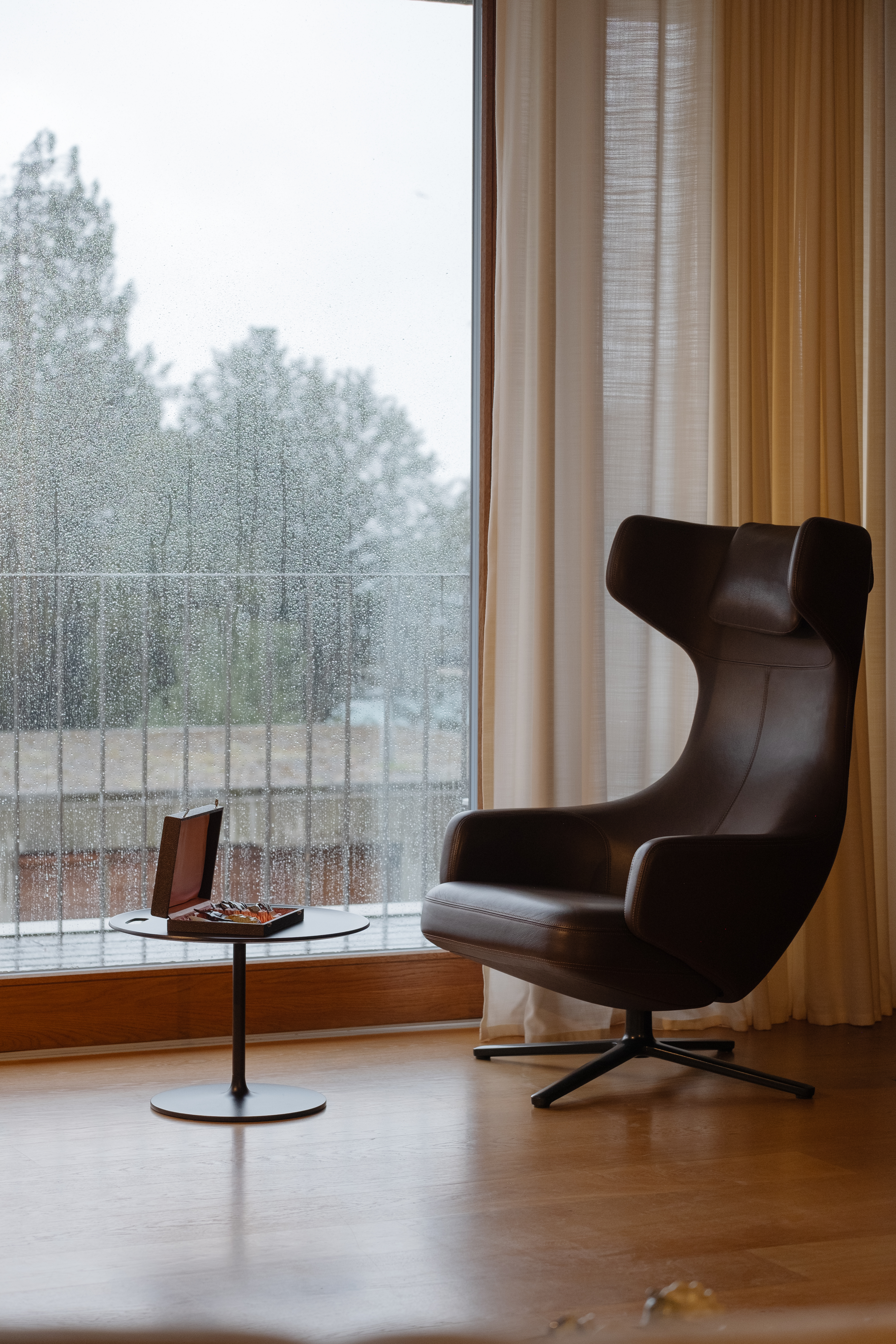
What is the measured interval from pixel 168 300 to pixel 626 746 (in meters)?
1.61

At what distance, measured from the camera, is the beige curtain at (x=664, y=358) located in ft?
11.1

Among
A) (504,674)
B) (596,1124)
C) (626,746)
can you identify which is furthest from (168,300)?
(596,1124)

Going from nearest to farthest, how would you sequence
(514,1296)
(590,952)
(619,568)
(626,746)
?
(514,1296) < (590,952) < (619,568) < (626,746)

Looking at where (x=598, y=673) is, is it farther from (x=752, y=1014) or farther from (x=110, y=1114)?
(x=110, y=1114)

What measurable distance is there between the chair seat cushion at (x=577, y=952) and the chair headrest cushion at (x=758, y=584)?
0.78 metres

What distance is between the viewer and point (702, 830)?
314 centimetres

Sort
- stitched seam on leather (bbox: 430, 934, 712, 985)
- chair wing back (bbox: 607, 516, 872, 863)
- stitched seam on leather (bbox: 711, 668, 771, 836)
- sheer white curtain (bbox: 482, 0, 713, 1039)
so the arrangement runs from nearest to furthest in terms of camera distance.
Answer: stitched seam on leather (bbox: 430, 934, 712, 985)
chair wing back (bbox: 607, 516, 872, 863)
stitched seam on leather (bbox: 711, 668, 771, 836)
sheer white curtain (bbox: 482, 0, 713, 1039)

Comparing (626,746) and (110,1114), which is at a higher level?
(626,746)

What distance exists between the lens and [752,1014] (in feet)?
11.4

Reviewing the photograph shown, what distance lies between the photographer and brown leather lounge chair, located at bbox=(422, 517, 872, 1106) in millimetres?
2639

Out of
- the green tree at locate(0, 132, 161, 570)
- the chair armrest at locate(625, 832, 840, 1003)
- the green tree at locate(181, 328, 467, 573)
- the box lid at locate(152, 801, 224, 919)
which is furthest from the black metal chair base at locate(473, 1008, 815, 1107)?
the green tree at locate(0, 132, 161, 570)

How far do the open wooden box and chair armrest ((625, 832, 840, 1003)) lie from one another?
72cm

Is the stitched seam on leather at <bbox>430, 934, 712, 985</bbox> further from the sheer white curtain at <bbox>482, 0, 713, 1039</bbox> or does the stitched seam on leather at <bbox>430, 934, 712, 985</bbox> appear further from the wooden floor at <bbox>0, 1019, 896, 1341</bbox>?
the sheer white curtain at <bbox>482, 0, 713, 1039</bbox>

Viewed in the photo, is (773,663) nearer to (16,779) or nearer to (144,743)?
(144,743)
